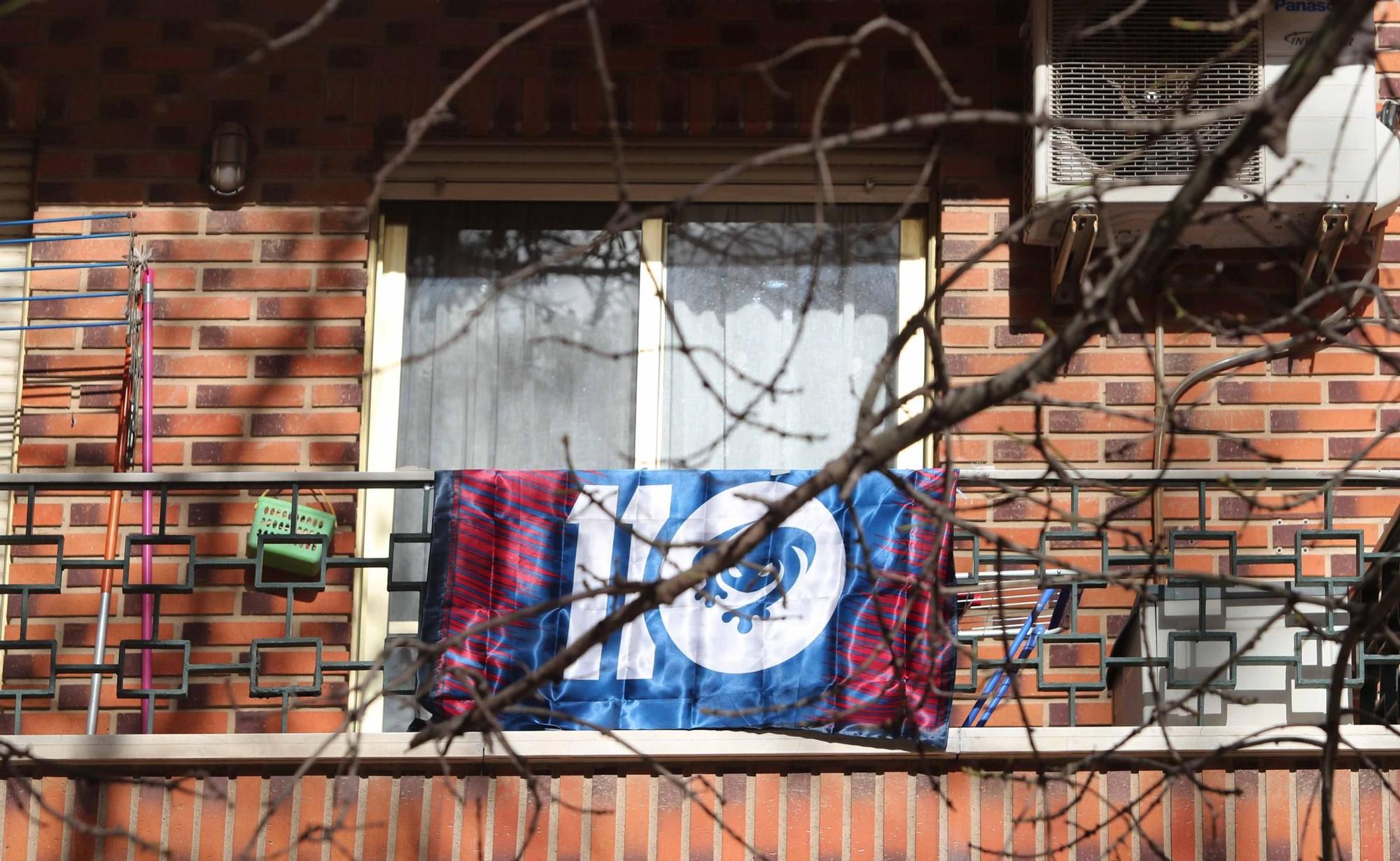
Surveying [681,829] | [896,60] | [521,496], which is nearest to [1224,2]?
[896,60]

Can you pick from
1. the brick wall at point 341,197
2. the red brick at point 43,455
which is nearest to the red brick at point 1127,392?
the brick wall at point 341,197

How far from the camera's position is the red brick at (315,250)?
6734mm

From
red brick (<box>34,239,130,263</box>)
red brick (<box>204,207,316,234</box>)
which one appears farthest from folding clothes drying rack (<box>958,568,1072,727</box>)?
red brick (<box>34,239,130,263</box>)

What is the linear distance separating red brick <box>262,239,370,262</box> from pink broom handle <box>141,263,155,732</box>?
0.43 metres

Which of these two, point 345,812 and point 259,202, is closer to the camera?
point 345,812

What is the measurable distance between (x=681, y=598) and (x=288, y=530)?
152 centimetres

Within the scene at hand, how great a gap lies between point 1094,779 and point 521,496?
1.82m

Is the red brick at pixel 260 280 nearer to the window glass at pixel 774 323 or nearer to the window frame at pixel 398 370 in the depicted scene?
the window frame at pixel 398 370

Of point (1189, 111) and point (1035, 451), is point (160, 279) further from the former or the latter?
point (1189, 111)

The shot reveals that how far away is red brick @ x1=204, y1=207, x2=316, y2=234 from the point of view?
22.3 ft

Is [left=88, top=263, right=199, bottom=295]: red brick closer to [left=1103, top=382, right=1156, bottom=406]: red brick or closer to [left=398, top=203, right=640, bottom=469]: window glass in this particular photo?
[left=398, top=203, right=640, bottom=469]: window glass

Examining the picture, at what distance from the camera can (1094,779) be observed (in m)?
5.18

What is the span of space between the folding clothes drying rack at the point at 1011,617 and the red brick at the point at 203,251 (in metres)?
2.89

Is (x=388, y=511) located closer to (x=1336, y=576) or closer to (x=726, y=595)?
(x=726, y=595)
